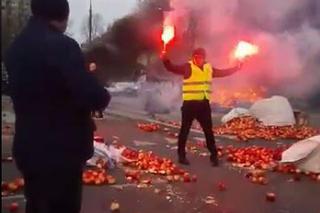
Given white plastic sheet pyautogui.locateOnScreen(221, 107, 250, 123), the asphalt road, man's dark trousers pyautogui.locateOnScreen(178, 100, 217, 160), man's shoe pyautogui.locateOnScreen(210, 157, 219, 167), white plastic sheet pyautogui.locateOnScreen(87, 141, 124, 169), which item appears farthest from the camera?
white plastic sheet pyautogui.locateOnScreen(221, 107, 250, 123)

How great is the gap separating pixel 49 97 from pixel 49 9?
546mm

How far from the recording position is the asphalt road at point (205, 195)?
6.70m

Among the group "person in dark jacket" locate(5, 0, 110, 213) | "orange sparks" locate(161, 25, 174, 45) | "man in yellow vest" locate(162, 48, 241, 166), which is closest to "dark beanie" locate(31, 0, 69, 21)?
"person in dark jacket" locate(5, 0, 110, 213)

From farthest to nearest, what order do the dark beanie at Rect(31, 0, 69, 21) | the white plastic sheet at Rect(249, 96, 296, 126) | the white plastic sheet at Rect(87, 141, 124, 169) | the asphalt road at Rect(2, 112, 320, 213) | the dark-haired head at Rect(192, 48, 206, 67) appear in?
the white plastic sheet at Rect(249, 96, 296, 126)
the dark-haired head at Rect(192, 48, 206, 67)
the white plastic sheet at Rect(87, 141, 124, 169)
the asphalt road at Rect(2, 112, 320, 213)
the dark beanie at Rect(31, 0, 69, 21)

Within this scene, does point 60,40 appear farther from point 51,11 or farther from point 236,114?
point 236,114

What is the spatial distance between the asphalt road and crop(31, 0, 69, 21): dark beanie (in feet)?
4.83

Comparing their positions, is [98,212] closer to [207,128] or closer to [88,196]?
[88,196]

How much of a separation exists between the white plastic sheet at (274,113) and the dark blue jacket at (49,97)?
39.5 feet

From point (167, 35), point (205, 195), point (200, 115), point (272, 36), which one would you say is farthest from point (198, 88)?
point (272, 36)

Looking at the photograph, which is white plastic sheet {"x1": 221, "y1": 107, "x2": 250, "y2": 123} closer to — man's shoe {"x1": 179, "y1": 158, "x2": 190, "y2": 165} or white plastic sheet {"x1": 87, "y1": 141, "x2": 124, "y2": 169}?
man's shoe {"x1": 179, "y1": 158, "x2": 190, "y2": 165}

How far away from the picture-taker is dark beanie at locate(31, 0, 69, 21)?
3932mm

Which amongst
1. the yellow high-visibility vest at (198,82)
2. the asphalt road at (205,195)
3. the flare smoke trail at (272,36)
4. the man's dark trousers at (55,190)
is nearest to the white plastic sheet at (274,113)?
the flare smoke trail at (272,36)

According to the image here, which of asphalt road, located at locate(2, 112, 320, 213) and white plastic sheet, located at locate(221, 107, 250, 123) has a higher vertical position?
white plastic sheet, located at locate(221, 107, 250, 123)

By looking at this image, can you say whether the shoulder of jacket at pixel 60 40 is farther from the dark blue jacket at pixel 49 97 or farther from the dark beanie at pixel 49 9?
the dark beanie at pixel 49 9
